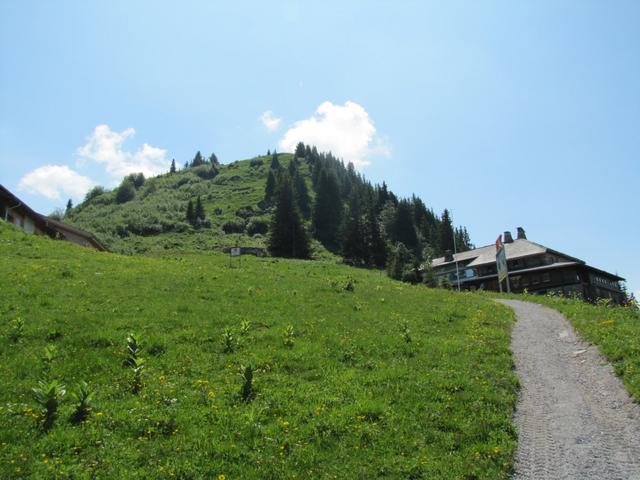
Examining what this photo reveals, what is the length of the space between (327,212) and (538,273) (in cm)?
7506

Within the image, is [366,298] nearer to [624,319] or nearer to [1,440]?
[624,319]

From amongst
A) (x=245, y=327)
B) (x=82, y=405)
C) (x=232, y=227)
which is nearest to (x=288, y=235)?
(x=232, y=227)

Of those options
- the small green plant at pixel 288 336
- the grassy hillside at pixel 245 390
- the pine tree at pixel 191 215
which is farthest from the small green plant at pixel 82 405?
the pine tree at pixel 191 215

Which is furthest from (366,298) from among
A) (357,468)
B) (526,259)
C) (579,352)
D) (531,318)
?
(526,259)

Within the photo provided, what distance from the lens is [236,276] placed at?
33531 mm

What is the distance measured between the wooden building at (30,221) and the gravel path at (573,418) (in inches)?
1939

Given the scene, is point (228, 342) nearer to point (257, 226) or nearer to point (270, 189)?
point (257, 226)

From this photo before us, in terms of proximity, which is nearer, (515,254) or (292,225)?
(515,254)

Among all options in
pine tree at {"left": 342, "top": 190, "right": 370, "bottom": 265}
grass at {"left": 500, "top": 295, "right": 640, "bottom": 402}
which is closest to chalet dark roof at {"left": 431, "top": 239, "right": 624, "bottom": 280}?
pine tree at {"left": 342, "top": 190, "right": 370, "bottom": 265}

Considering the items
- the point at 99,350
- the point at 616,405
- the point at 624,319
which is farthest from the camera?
the point at 624,319

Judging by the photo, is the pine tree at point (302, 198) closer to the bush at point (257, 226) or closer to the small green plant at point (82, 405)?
the bush at point (257, 226)

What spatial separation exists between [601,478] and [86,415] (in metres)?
10.9

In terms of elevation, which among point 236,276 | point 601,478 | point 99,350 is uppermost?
point 236,276

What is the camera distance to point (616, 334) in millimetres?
18891
